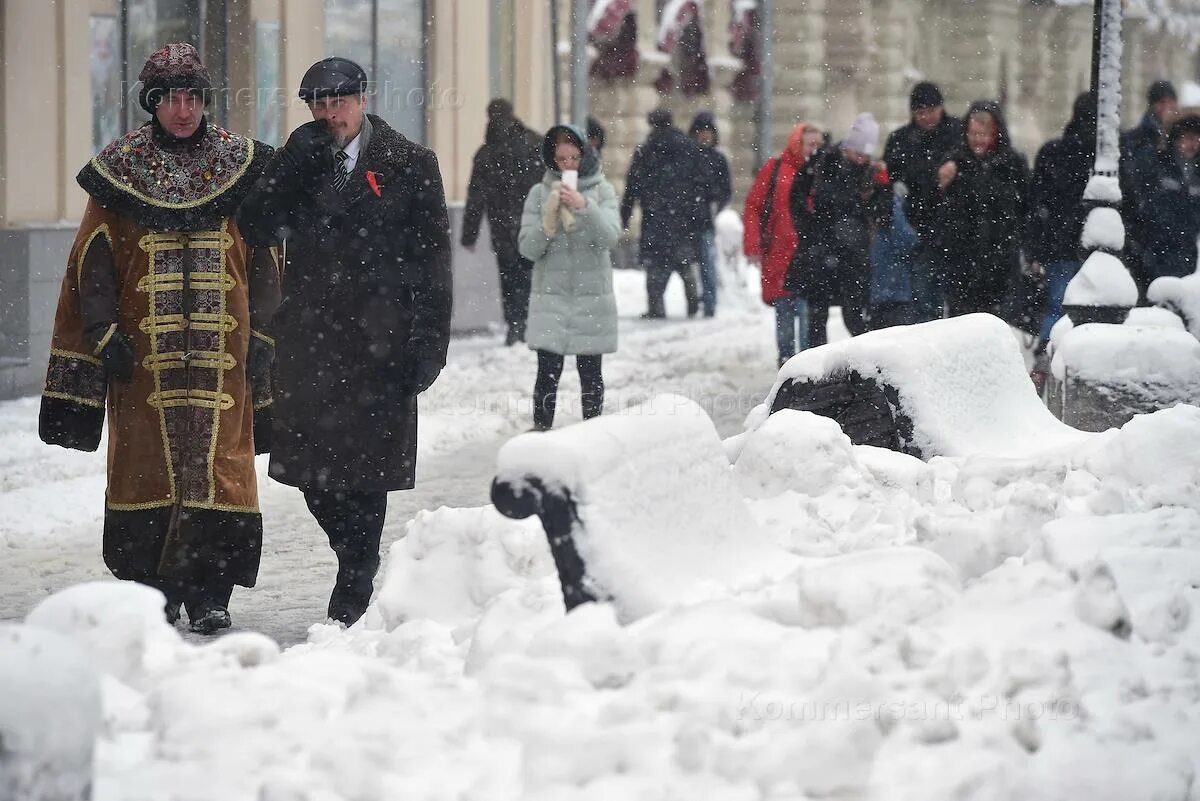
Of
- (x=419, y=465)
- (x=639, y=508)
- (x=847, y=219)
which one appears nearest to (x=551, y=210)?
(x=419, y=465)

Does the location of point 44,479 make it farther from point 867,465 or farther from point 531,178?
point 531,178

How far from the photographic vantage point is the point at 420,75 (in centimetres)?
1747

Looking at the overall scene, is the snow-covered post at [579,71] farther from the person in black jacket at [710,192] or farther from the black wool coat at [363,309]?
the black wool coat at [363,309]

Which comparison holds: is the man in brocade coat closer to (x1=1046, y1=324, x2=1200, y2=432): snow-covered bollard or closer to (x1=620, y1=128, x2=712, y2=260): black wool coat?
(x1=1046, y1=324, x2=1200, y2=432): snow-covered bollard

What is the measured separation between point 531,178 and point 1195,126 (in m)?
5.04

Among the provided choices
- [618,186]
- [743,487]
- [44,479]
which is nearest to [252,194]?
[743,487]

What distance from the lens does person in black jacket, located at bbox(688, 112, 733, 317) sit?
19.2 m

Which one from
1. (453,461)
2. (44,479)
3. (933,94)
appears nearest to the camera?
(44,479)

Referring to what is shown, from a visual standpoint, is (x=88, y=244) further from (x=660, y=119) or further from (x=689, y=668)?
(x=660, y=119)

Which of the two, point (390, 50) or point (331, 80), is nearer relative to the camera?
point (331, 80)

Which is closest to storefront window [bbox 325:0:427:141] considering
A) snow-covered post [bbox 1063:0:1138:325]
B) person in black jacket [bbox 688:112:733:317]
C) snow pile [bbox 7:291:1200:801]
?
person in black jacket [bbox 688:112:733:317]

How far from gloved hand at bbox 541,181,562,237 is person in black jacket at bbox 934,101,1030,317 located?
223 cm

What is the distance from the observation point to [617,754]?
3.55 metres

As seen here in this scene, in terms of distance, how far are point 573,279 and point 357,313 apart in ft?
15.7
